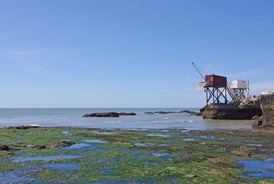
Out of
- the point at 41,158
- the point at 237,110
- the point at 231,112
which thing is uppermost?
the point at 237,110

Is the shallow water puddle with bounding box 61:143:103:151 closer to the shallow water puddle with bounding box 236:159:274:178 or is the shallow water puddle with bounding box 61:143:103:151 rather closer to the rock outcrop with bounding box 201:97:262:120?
the shallow water puddle with bounding box 236:159:274:178

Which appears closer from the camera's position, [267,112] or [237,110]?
[267,112]

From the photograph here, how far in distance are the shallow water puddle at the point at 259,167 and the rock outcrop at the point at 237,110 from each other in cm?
4678

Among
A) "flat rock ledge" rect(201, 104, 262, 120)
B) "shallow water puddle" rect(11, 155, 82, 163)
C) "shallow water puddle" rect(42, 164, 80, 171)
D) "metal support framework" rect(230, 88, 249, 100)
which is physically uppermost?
"metal support framework" rect(230, 88, 249, 100)

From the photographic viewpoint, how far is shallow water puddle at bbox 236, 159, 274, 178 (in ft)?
48.2

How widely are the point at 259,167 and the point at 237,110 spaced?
1962 inches

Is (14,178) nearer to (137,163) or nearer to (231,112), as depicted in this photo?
(137,163)

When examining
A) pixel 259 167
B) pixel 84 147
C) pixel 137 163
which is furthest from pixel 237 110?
pixel 137 163

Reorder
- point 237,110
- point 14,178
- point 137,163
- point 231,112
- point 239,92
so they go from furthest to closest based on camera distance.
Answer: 1. point 239,92
2. point 231,112
3. point 237,110
4. point 137,163
5. point 14,178

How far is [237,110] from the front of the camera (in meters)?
64.3

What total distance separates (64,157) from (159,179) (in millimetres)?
7429

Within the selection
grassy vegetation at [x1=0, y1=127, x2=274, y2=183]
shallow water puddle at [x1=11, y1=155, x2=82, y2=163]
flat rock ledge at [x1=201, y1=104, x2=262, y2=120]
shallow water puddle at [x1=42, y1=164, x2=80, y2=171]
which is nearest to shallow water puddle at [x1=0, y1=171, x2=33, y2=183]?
grassy vegetation at [x1=0, y1=127, x2=274, y2=183]

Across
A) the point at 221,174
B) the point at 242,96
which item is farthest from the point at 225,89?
the point at 221,174

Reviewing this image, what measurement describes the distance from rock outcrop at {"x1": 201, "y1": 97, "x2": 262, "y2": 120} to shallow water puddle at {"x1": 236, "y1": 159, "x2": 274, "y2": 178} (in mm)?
46776
